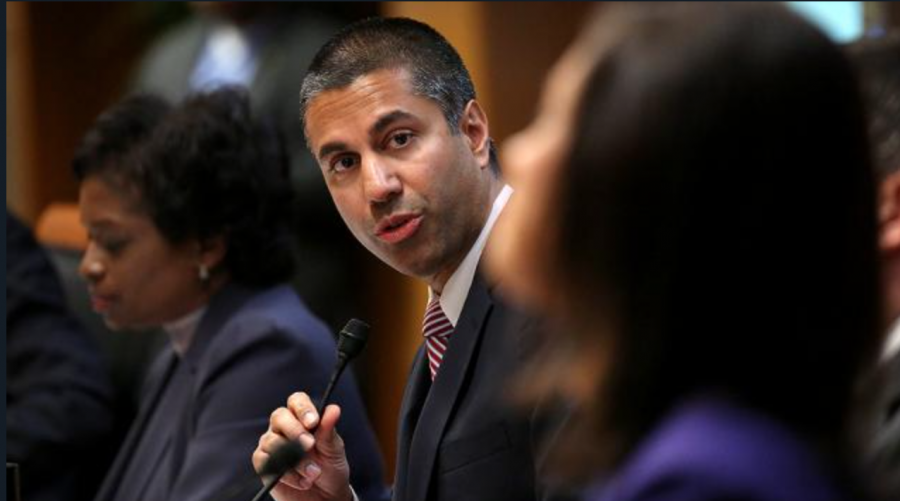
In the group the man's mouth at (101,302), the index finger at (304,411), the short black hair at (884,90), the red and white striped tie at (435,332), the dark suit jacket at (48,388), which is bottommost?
the dark suit jacket at (48,388)

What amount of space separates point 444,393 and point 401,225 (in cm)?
18

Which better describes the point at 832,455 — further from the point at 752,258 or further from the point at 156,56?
the point at 156,56

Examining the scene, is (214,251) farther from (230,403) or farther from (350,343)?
(350,343)

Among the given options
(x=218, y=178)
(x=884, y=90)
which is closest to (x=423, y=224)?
(x=884, y=90)

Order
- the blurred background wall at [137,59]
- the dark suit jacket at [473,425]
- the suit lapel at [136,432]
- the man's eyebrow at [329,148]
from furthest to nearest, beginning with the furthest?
1. the blurred background wall at [137,59]
2. the suit lapel at [136,432]
3. the man's eyebrow at [329,148]
4. the dark suit jacket at [473,425]

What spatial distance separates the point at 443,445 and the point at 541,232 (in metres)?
0.67

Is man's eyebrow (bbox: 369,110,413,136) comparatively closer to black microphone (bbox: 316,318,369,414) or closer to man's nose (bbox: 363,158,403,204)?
man's nose (bbox: 363,158,403,204)

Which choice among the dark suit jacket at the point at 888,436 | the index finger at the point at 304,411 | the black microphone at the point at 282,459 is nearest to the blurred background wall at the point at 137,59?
the index finger at the point at 304,411

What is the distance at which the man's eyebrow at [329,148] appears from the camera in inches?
63.7

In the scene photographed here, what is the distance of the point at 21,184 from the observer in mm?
4035

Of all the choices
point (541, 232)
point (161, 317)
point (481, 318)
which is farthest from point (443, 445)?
point (161, 317)

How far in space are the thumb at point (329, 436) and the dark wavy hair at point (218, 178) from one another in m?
0.74

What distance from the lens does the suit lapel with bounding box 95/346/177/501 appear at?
221 cm

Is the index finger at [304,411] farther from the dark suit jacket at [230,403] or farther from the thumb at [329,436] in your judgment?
the dark suit jacket at [230,403]
